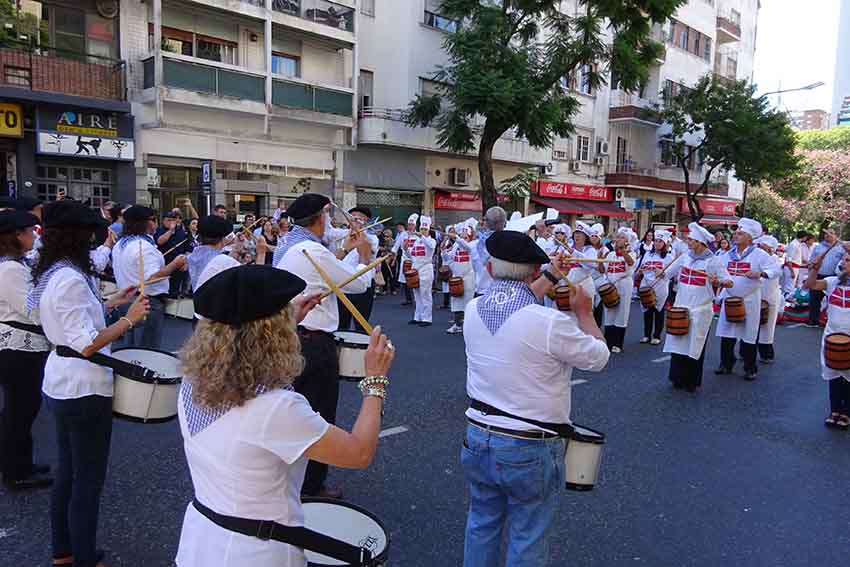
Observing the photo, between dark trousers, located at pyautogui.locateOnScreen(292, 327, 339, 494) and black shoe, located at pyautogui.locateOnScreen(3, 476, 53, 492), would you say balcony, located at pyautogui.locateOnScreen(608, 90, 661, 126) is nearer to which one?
dark trousers, located at pyautogui.locateOnScreen(292, 327, 339, 494)

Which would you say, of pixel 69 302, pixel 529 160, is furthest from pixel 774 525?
pixel 529 160


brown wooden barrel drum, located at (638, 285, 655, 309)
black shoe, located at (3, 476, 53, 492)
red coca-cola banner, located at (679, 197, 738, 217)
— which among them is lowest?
black shoe, located at (3, 476, 53, 492)

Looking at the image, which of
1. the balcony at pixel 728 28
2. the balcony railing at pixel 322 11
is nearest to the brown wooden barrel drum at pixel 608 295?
the balcony railing at pixel 322 11

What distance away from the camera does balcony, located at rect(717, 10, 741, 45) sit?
39312mm

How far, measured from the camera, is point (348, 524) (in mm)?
2404

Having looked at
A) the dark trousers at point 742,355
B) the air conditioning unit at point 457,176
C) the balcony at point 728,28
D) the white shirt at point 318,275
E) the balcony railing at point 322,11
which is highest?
the balcony at point 728,28

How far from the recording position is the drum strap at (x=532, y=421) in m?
2.90

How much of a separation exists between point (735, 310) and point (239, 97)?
15777 millimetres

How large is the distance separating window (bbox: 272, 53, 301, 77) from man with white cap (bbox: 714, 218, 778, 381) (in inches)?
644

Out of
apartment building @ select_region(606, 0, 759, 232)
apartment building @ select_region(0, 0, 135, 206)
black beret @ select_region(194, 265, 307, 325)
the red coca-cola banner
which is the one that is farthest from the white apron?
the red coca-cola banner

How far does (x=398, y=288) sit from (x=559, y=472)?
15.3 metres

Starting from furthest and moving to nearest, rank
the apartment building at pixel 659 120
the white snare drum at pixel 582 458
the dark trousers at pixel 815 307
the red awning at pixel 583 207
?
1. the apartment building at pixel 659 120
2. the red awning at pixel 583 207
3. the dark trousers at pixel 815 307
4. the white snare drum at pixel 582 458

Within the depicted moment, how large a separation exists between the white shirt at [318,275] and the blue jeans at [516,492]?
1566mm

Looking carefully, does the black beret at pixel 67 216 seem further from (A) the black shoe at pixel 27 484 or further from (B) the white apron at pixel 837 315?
(B) the white apron at pixel 837 315
